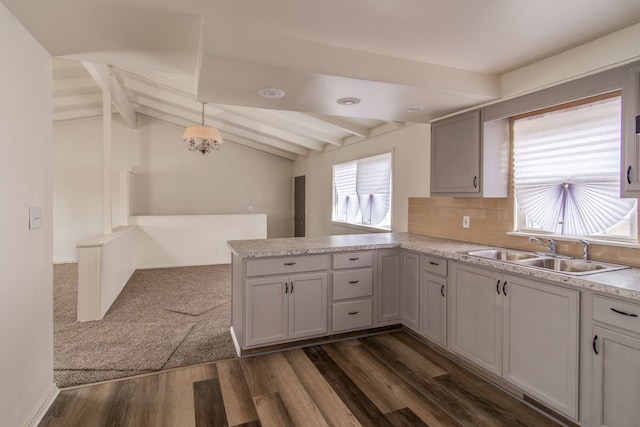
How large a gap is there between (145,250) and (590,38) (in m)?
6.61

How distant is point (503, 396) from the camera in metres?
2.19

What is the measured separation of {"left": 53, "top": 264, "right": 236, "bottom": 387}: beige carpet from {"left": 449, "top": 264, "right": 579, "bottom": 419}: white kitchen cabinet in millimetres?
1928

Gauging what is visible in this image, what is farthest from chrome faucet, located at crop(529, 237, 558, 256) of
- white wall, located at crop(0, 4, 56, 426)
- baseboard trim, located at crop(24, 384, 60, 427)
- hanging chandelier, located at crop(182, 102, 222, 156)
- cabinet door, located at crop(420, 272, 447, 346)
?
hanging chandelier, located at crop(182, 102, 222, 156)

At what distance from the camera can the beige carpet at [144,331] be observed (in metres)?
2.58

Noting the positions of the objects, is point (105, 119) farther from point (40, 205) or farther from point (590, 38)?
point (590, 38)

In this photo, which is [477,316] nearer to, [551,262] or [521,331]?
[521,331]

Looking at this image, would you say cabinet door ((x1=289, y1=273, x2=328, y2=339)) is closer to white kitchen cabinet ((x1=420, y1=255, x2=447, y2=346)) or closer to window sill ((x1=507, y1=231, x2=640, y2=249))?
white kitchen cabinet ((x1=420, y1=255, x2=447, y2=346))

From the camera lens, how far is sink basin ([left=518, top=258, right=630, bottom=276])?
2042 mm

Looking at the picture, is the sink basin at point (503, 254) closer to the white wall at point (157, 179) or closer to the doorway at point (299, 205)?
the doorway at point (299, 205)

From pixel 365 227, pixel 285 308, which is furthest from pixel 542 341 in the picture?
pixel 365 227

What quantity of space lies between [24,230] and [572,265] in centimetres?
338

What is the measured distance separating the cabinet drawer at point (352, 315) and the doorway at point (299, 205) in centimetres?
515

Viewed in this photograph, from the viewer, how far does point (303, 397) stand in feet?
7.14

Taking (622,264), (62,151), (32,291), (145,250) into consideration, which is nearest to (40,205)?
(32,291)
